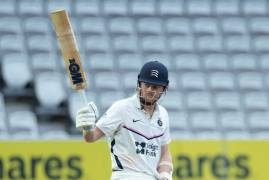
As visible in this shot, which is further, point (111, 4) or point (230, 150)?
point (111, 4)

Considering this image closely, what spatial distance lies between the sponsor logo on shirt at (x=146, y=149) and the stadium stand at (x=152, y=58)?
12.5 feet

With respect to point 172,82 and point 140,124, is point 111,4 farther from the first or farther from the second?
point 140,124

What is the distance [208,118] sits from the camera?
10383 millimetres

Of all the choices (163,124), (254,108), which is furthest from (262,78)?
(163,124)

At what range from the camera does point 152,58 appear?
36.9 feet

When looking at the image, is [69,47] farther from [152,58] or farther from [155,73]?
[152,58]

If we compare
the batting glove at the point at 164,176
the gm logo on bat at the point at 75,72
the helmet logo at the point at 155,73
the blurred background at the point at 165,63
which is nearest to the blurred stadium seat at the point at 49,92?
the blurred background at the point at 165,63

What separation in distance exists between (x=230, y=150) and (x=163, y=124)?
3.29 metres

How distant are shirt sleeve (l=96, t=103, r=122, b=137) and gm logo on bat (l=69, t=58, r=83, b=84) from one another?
303mm

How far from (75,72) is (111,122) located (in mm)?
420

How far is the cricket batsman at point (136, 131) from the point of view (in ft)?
18.9

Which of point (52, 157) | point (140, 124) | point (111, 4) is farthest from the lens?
point (111, 4)

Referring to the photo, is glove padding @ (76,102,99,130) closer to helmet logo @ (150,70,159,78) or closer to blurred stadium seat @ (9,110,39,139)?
helmet logo @ (150,70,159,78)

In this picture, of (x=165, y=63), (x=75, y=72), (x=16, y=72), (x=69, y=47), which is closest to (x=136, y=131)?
(x=75, y=72)
